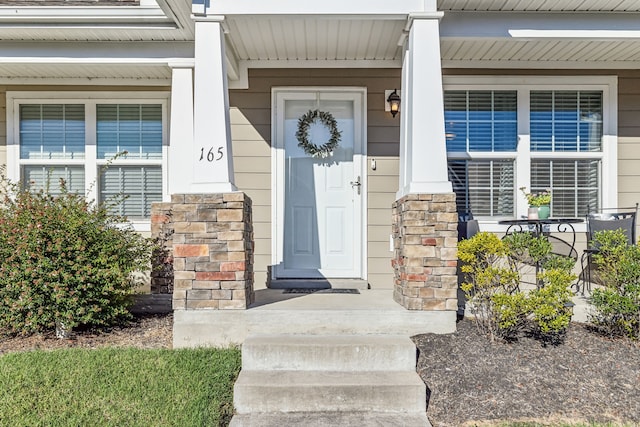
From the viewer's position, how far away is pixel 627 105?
5.34m

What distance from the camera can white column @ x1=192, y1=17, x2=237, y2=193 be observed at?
374cm

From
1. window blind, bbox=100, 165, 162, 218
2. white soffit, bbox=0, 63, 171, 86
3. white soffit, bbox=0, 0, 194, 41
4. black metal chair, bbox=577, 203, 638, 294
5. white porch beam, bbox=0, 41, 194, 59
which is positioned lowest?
black metal chair, bbox=577, 203, 638, 294

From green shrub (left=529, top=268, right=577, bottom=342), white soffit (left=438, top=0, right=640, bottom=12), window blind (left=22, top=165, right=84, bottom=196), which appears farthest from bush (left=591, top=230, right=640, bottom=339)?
window blind (left=22, top=165, right=84, bottom=196)

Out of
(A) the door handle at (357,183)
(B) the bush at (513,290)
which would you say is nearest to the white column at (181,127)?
(A) the door handle at (357,183)

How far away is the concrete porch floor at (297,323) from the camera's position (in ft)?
11.9

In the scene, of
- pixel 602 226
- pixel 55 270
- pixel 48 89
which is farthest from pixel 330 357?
pixel 48 89

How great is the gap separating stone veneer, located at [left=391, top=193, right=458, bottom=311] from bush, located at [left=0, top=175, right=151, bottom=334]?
2.32m

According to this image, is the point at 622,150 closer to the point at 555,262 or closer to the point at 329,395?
the point at 555,262

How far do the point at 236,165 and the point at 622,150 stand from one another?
428 cm

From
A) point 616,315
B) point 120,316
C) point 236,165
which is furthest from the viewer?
point 236,165

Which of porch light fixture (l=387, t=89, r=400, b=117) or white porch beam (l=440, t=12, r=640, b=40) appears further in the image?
porch light fixture (l=387, t=89, r=400, b=117)

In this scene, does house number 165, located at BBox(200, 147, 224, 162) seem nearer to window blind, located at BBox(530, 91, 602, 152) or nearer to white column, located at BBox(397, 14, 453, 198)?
white column, located at BBox(397, 14, 453, 198)

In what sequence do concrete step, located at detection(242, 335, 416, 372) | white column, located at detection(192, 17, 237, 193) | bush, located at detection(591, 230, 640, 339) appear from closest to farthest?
concrete step, located at detection(242, 335, 416, 372)
bush, located at detection(591, 230, 640, 339)
white column, located at detection(192, 17, 237, 193)

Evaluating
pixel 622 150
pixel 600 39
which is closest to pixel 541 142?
pixel 622 150
